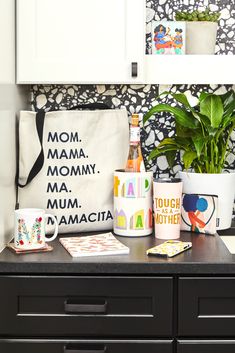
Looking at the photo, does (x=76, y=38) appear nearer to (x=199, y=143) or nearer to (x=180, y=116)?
(x=180, y=116)

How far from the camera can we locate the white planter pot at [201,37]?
234 cm

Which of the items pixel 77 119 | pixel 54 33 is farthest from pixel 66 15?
pixel 77 119

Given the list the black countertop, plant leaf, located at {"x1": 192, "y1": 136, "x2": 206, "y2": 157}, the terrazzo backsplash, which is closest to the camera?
the black countertop

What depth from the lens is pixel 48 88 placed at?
8.11 feet
